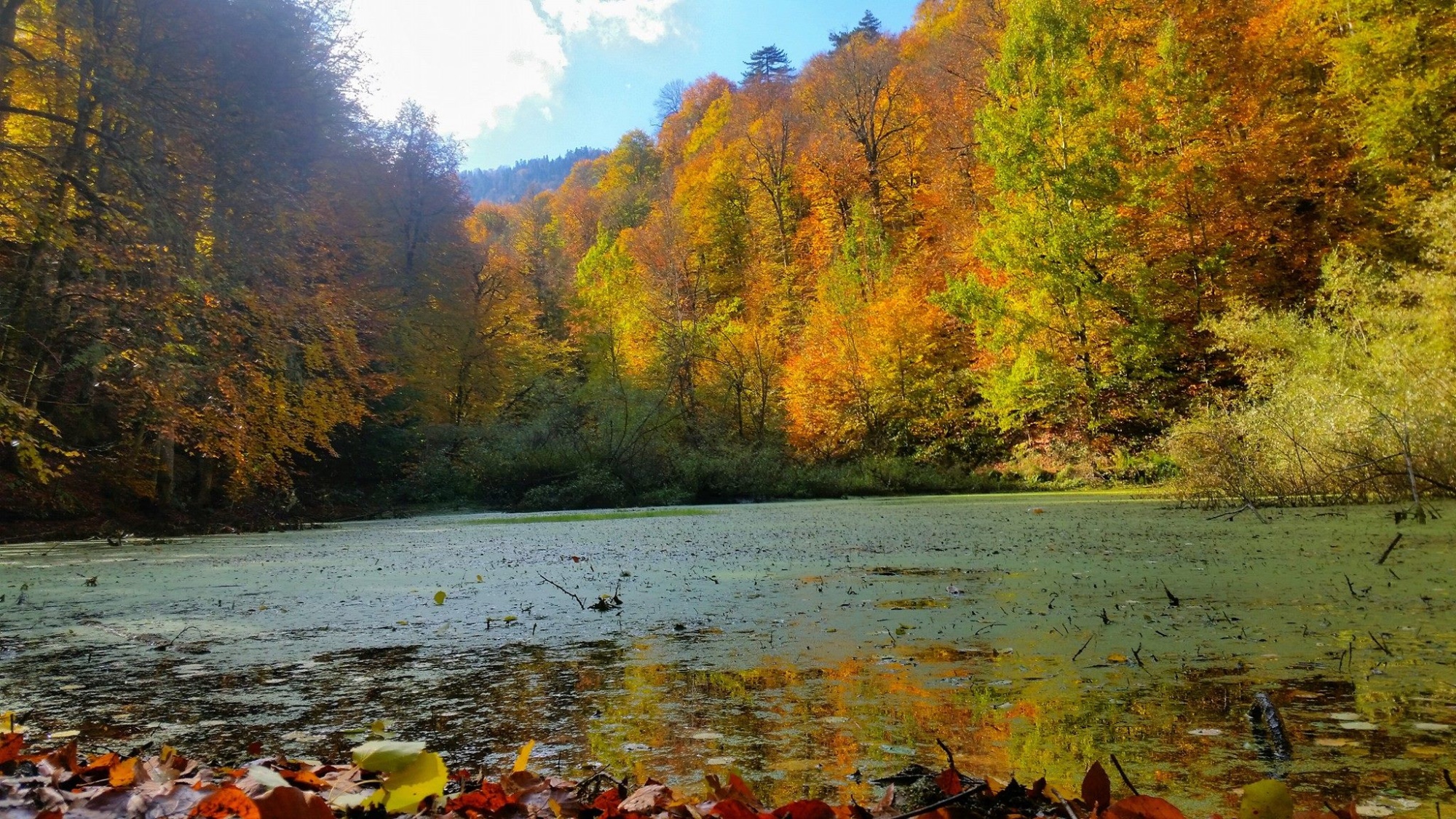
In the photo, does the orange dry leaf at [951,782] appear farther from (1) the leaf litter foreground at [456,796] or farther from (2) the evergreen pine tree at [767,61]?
(2) the evergreen pine tree at [767,61]

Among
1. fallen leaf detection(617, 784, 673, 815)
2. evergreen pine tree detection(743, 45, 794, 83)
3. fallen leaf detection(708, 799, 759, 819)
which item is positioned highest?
evergreen pine tree detection(743, 45, 794, 83)

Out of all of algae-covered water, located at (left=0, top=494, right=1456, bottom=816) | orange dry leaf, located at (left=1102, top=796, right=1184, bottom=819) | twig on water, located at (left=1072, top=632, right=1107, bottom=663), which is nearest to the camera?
orange dry leaf, located at (left=1102, top=796, right=1184, bottom=819)

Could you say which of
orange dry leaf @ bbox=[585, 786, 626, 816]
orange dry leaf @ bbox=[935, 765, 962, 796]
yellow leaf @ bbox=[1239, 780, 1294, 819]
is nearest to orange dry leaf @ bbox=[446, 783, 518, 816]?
orange dry leaf @ bbox=[585, 786, 626, 816]

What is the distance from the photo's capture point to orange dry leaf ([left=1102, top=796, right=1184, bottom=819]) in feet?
2.40

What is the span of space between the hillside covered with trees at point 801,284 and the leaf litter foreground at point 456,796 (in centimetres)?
536

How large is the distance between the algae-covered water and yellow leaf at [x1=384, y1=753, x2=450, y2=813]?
35cm

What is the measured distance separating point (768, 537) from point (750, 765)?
5343 millimetres

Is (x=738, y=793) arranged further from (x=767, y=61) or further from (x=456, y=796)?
(x=767, y=61)

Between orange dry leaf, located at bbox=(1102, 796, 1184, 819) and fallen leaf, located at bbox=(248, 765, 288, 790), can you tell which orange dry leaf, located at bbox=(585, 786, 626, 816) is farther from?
orange dry leaf, located at bbox=(1102, 796, 1184, 819)

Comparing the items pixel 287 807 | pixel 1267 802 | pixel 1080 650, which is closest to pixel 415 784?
pixel 287 807

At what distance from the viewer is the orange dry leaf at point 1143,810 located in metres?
0.73

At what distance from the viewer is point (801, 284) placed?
25.0 m

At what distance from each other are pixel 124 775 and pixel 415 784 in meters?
0.45

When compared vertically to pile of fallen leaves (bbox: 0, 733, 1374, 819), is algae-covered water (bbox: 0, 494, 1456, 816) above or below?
below
